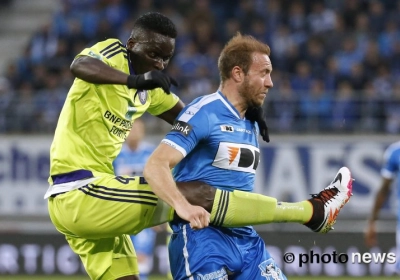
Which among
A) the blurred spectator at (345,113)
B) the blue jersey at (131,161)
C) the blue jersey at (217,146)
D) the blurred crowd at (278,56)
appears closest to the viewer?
the blue jersey at (217,146)

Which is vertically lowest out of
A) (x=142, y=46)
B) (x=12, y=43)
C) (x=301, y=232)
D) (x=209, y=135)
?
(x=301, y=232)

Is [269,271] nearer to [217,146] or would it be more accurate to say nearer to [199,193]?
[199,193]

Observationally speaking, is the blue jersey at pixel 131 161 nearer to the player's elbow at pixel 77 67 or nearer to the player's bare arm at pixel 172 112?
the player's bare arm at pixel 172 112

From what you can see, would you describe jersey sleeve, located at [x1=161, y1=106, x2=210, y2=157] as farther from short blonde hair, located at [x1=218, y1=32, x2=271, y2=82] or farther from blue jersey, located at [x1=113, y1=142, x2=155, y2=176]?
blue jersey, located at [x1=113, y1=142, x2=155, y2=176]

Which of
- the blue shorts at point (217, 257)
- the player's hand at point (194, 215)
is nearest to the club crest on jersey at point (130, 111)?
the blue shorts at point (217, 257)

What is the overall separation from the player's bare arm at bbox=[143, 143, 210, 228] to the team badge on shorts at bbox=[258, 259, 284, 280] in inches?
22.7

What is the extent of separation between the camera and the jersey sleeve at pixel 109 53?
562 centimetres

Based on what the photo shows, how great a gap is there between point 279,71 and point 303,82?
0.66 m

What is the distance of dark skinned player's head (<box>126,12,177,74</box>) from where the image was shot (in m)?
5.64

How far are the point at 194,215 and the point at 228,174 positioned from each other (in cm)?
60

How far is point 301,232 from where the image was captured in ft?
41.0

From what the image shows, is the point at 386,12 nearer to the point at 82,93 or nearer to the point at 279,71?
the point at 279,71

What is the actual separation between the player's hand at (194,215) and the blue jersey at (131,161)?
5.37 metres

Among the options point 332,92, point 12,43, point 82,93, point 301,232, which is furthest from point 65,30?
point 82,93
